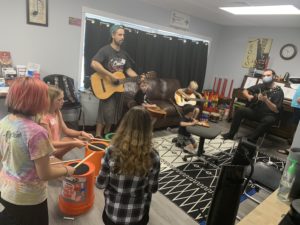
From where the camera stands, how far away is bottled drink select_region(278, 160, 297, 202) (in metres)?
1.11

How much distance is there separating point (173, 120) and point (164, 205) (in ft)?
7.49

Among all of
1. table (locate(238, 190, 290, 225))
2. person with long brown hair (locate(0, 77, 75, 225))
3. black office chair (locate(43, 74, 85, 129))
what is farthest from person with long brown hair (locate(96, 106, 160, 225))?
black office chair (locate(43, 74, 85, 129))

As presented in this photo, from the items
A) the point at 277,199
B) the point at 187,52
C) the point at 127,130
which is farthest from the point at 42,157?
the point at 187,52

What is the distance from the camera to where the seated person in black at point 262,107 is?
3906 mm

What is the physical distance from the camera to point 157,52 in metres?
4.65

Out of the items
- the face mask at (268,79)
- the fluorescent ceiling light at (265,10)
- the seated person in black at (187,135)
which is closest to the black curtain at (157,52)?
the fluorescent ceiling light at (265,10)

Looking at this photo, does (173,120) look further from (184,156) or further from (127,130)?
(127,130)

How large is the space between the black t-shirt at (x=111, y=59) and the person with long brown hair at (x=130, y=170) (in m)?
2.23

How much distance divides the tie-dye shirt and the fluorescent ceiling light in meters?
3.77

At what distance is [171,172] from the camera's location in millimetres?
2814

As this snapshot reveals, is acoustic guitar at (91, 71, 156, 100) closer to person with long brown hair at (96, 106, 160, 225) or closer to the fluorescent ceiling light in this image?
person with long brown hair at (96, 106, 160, 225)

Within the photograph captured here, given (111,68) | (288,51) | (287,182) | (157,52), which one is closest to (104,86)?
(111,68)

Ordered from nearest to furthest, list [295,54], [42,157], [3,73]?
[42,157]
[3,73]
[295,54]

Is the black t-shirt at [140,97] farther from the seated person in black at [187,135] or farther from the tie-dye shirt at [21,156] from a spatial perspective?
the tie-dye shirt at [21,156]
